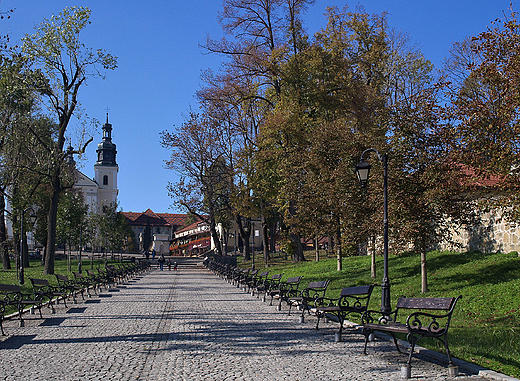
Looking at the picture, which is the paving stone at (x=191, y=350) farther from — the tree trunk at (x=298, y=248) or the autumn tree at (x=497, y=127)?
the tree trunk at (x=298, y=248)

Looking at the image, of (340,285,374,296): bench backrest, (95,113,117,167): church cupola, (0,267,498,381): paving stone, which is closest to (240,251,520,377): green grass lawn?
(0,267,498,381): paving stone

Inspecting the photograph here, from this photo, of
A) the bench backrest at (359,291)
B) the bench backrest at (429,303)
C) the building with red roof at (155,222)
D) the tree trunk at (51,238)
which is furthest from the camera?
the building with red roof at (155,222)

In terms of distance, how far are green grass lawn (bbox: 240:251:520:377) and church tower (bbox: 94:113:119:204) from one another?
299 feet

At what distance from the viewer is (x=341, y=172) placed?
763 inches

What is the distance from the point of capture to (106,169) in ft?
359

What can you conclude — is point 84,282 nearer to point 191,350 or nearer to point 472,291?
point 191,350

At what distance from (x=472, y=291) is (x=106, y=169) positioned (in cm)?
10328

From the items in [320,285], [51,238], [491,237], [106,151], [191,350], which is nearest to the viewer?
[191,350]

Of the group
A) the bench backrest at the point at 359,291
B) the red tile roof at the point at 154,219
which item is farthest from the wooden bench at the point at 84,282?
the red tile roof at the point at 154,219

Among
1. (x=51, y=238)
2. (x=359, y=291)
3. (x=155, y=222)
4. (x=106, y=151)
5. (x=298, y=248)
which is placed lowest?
(x=359, y=291)

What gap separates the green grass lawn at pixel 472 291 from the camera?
8.09 meters

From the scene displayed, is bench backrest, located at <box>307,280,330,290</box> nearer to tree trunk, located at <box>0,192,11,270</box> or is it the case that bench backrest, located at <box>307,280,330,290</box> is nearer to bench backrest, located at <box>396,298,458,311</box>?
bench backrest, located at <box>396,298,458,311</box>

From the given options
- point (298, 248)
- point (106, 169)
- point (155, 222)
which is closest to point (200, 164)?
point (298, 248)

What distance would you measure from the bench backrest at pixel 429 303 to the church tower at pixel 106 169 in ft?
350
